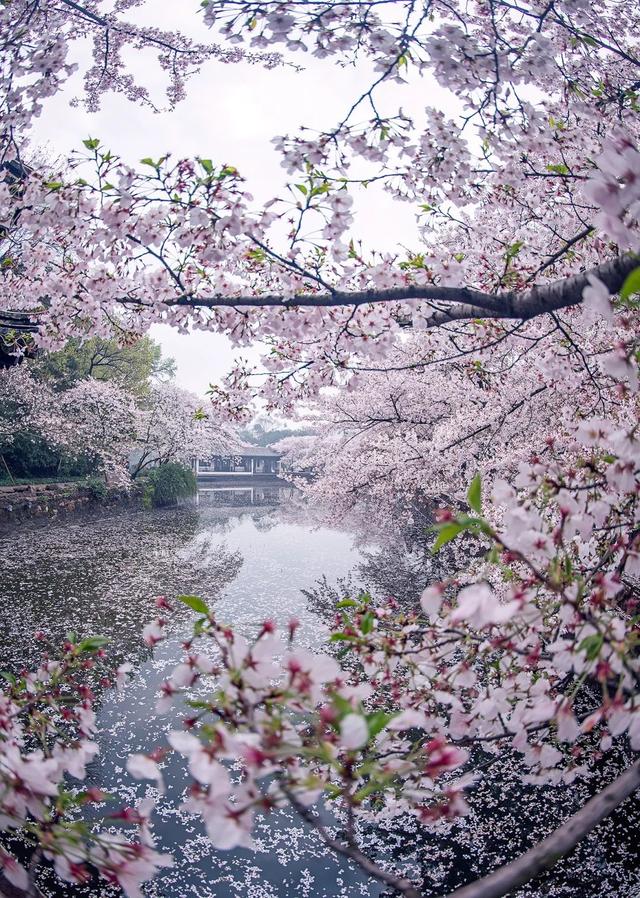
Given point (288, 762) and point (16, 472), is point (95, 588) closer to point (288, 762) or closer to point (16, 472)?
point (288, 762)

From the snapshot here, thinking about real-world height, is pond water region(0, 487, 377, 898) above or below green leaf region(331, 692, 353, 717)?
below

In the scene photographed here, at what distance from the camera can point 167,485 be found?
84.8 ft

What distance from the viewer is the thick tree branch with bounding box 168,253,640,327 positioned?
229 cm

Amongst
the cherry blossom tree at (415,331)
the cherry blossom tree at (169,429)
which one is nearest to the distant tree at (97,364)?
the cherry blossom tree at (169,429)

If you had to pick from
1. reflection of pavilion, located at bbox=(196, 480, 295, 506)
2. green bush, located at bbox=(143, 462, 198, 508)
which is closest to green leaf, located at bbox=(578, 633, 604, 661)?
green bush, located at bbox=(143, 462, 198, 508)

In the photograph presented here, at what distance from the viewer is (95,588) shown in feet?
34.0

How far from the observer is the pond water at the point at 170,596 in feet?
12.1

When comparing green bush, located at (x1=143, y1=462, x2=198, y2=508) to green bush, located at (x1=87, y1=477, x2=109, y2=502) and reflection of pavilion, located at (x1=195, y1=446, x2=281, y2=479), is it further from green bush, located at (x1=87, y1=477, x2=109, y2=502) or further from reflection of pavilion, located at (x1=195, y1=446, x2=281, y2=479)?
reflection of pavilion, located at (x1=195, y1=446, x2=281, y2=479)

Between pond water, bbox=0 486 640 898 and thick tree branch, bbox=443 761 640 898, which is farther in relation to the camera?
pond water, bbox=0 486 640 898

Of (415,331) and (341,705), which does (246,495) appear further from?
(341,705)

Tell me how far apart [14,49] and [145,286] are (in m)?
1.69

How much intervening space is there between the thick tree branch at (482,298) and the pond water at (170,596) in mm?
3502

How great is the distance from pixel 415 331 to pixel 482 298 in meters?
1.37

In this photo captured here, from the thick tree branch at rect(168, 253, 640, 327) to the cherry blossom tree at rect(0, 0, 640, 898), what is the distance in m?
0.01
